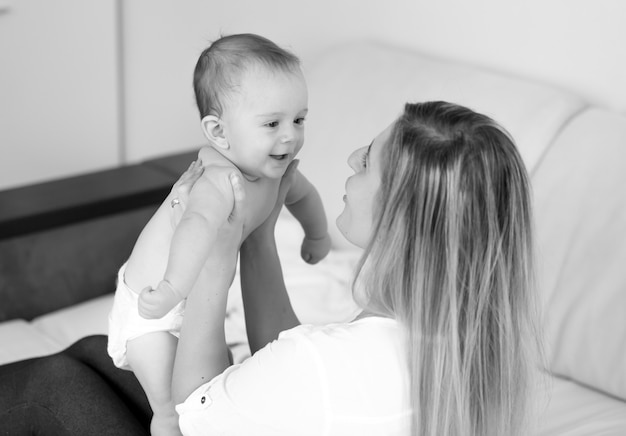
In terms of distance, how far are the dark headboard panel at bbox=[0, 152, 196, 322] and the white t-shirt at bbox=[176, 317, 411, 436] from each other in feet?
3.52

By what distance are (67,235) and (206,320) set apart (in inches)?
38.9

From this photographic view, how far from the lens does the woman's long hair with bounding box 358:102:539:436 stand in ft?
3.34

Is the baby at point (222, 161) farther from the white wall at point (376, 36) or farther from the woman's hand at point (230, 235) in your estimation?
the white wall at point (376, 36)

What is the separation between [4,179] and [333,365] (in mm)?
1887

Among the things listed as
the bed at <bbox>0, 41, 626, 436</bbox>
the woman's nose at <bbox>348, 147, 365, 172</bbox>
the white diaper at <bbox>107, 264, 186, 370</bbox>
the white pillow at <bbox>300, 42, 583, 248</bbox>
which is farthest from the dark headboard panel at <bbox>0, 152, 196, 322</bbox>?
the woman's nose at <bbox>348, 147, 365, 172</bbox>

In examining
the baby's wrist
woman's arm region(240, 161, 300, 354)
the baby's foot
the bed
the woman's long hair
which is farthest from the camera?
the bed

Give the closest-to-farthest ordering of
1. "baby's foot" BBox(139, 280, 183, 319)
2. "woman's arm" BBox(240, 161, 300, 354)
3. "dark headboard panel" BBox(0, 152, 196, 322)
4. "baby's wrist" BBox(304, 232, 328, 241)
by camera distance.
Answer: "baby's foot" BBox(139, 280, 183, 319) < "woman's arm" BBox(240, 161, 300, 354) < "baby's wrist" BBox(304, 232, 328, 241) < "dark headboard panel" BBox(0, 152, 196, 322)

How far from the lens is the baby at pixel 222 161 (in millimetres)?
1274

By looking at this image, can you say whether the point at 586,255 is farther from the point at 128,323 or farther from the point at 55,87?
the point at 55,87

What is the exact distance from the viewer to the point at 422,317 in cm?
105

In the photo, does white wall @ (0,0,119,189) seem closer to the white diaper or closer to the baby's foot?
the white diaper

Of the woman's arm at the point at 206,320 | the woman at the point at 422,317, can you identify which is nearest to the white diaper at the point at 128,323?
the woman's arm at the point at 206,320

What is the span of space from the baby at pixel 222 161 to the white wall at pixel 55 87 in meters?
1.41

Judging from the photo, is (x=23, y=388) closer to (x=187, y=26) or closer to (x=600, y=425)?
(x=600, y=425)
